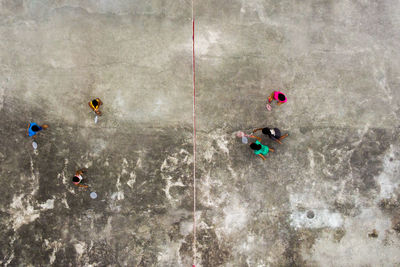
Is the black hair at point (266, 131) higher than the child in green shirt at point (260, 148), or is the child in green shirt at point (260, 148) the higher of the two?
the black hair at point (266, 131)

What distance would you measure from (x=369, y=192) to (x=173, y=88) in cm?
601

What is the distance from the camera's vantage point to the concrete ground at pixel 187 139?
6598mm

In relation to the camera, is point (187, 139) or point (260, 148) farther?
point (187, 139)

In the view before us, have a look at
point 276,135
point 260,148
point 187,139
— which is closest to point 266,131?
point 276,135

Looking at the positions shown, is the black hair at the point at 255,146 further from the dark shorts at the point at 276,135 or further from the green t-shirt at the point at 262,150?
the dark shorts at the point at 276,135

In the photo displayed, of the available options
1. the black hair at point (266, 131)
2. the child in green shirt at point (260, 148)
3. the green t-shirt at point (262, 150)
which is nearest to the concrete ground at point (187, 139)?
the child in green shirt at point (260, 148)

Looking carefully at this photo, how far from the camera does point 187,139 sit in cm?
Answer: 672

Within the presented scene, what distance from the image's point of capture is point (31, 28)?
674 centimetres

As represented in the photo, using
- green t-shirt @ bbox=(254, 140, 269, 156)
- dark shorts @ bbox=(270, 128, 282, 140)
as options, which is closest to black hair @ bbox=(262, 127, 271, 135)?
dark shorts @ bbox=(270, 128, 282, 140)

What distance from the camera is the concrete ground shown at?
6598 millimetres

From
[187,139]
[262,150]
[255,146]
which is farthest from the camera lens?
[187,139]

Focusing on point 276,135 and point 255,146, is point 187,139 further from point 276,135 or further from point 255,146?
point 276,135

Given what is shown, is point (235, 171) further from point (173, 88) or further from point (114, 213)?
point (114, 213)

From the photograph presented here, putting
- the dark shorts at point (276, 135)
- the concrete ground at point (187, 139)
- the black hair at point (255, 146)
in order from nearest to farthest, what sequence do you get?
the black hair at point (255, 146) < the dark shorts at point (276, 135) < the concrete ground at point (187, 139)
